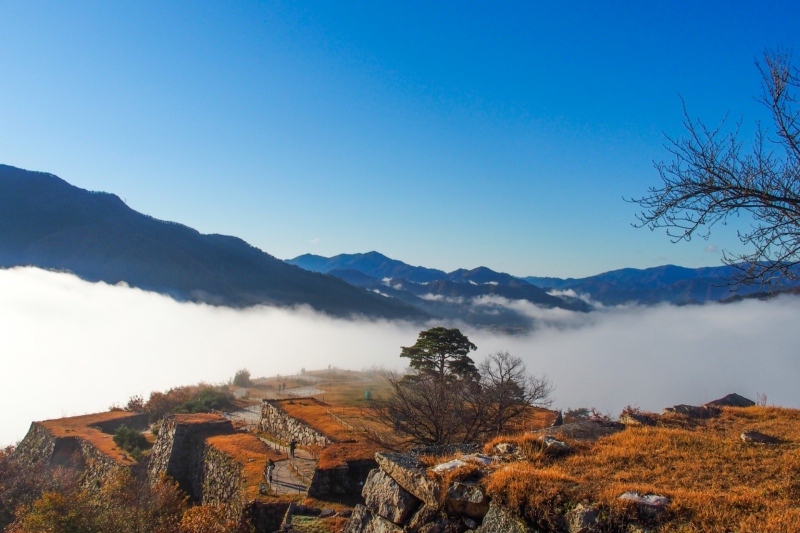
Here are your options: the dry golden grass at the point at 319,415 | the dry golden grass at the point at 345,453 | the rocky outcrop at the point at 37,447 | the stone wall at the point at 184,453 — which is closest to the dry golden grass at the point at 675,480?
the dry golden grass at the point at 345,453

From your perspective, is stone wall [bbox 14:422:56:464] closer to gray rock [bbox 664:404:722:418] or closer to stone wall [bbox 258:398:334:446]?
stone wall [bbox 258:398:334:446]

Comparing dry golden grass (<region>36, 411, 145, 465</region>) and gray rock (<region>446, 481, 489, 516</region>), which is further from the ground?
gray rock (<region>446, 481, 489, 516</region>)

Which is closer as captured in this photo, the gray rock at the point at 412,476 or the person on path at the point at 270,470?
the gray rock at the point at 412,476

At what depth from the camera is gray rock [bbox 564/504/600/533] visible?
4800 millimetres

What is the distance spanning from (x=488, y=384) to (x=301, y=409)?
13156mm

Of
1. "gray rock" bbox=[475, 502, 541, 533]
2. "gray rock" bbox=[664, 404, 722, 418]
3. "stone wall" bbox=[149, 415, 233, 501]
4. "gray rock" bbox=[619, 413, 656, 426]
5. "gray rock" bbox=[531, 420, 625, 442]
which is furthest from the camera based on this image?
"stone wall" bbox=[149, 415, 233, 501]

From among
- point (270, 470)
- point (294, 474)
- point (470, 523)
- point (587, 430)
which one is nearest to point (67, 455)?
point (270, 470)

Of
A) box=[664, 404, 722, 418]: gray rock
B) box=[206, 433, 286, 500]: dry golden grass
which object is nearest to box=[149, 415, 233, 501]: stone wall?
box=[206, 433, 286, 500]: dry golden grass

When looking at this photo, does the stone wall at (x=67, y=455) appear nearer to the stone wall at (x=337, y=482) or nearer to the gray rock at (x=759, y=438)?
the stone wall at (x=337, y=482)

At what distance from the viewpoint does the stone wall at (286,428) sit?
72.3 ft

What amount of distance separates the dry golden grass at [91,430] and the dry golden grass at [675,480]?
2549cm

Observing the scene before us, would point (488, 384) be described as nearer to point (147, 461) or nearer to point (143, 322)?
point (147, 461)

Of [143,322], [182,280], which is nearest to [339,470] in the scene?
[182,280]

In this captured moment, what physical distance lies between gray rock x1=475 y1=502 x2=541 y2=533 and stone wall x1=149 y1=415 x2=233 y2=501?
66.1 ft
